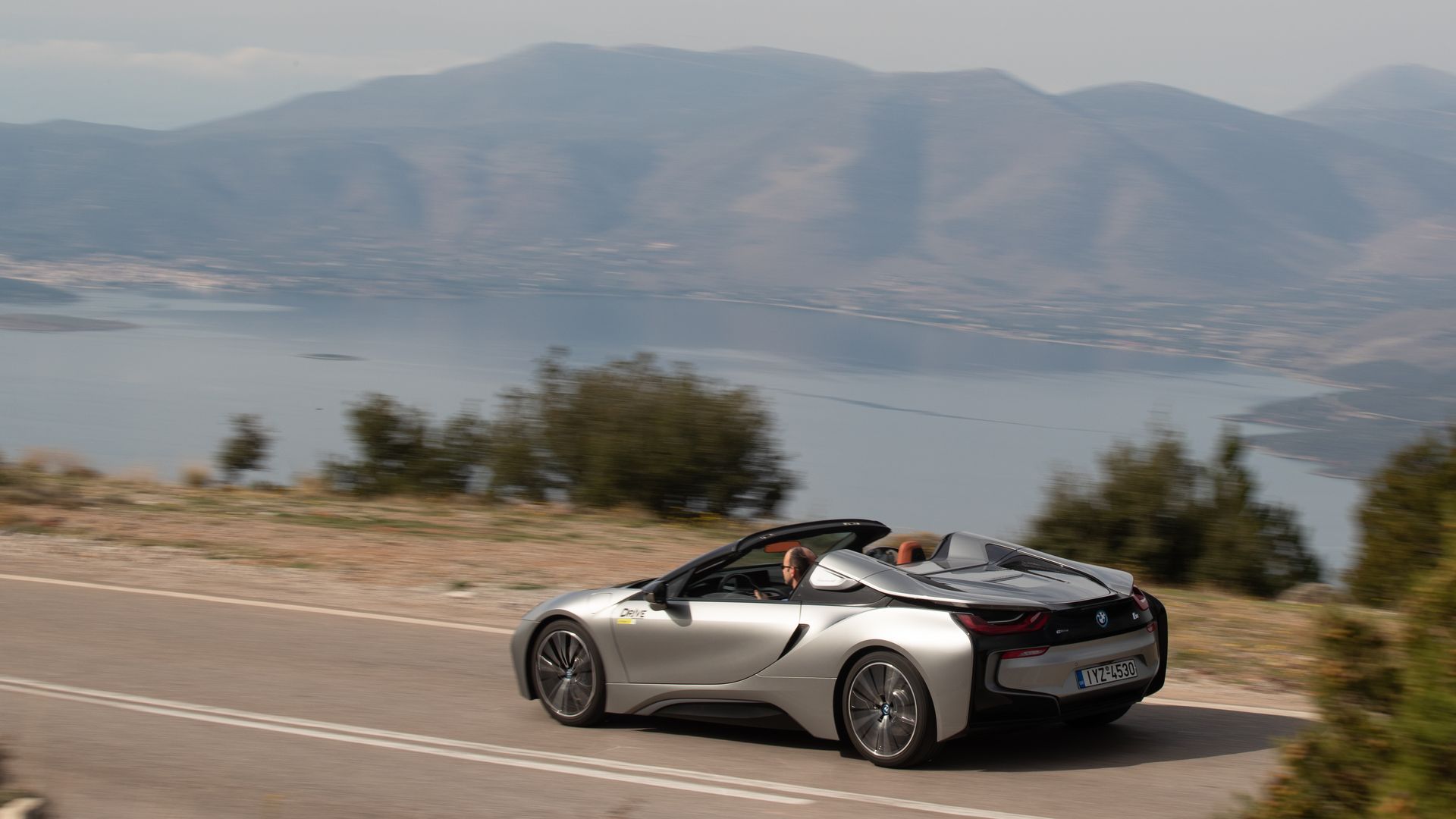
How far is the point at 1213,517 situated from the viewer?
19.4 metres

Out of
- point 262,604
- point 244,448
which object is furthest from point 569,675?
point 244,448

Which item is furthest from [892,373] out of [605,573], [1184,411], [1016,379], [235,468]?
[605,573]

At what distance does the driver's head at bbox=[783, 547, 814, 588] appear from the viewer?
700cm

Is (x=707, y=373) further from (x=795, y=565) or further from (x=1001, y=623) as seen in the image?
(x=1001, y=623)

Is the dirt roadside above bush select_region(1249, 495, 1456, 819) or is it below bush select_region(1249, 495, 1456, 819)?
below

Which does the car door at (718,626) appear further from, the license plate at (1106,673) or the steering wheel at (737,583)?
the license plate at (1106,673)

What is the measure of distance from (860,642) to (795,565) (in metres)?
0.71

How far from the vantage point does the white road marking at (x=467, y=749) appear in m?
6.00

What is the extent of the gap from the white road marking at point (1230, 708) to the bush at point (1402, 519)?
7661 millimetres

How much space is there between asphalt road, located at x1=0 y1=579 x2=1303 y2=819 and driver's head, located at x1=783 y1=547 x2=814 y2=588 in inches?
34.7

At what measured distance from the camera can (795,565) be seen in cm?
702

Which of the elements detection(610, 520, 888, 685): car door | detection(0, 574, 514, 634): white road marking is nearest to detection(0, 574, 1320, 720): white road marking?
detection(0, 574, 514, 634): white road marking

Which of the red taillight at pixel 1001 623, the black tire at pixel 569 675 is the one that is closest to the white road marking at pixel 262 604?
the black tire at pixel 569 675

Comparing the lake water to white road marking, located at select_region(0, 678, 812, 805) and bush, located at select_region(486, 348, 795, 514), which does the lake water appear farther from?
white road marking, located at select_region(0, 678, 812, 805)
